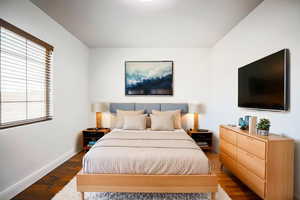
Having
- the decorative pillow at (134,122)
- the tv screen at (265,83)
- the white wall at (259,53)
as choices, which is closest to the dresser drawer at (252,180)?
the white wall at (259,53)

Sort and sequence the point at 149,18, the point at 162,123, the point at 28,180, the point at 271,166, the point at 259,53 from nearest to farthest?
1. the point at 271,166
2. the point at 28,180
3. the point at 259,53
4. the point at 149,18
5. the point at 162,123

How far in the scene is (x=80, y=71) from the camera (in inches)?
152

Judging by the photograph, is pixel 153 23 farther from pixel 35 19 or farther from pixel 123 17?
pixel 35 19

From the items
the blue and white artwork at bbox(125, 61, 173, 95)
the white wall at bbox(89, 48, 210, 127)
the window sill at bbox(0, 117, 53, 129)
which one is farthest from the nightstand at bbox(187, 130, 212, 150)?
the window sill at bbox(0, 117, 53, 129)

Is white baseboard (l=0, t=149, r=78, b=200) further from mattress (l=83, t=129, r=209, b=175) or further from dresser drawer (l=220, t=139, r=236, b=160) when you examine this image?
dresser drawer (l=220, t=139, r=236, b=160)

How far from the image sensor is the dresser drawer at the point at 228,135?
241cm

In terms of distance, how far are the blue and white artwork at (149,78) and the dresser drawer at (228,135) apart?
1.76 meters

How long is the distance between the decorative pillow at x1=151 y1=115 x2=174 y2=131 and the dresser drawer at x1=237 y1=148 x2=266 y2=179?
1418mm

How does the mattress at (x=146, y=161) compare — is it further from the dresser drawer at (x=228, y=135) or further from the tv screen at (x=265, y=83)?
the tv screen at (x=265, y=83)

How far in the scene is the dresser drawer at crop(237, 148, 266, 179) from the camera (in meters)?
1.82

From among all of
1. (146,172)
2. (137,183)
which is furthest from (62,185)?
(146,172)

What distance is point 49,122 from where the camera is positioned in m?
2.76

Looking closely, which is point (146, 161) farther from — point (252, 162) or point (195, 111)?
point (195, 111)

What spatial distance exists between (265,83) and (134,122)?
2386mm
